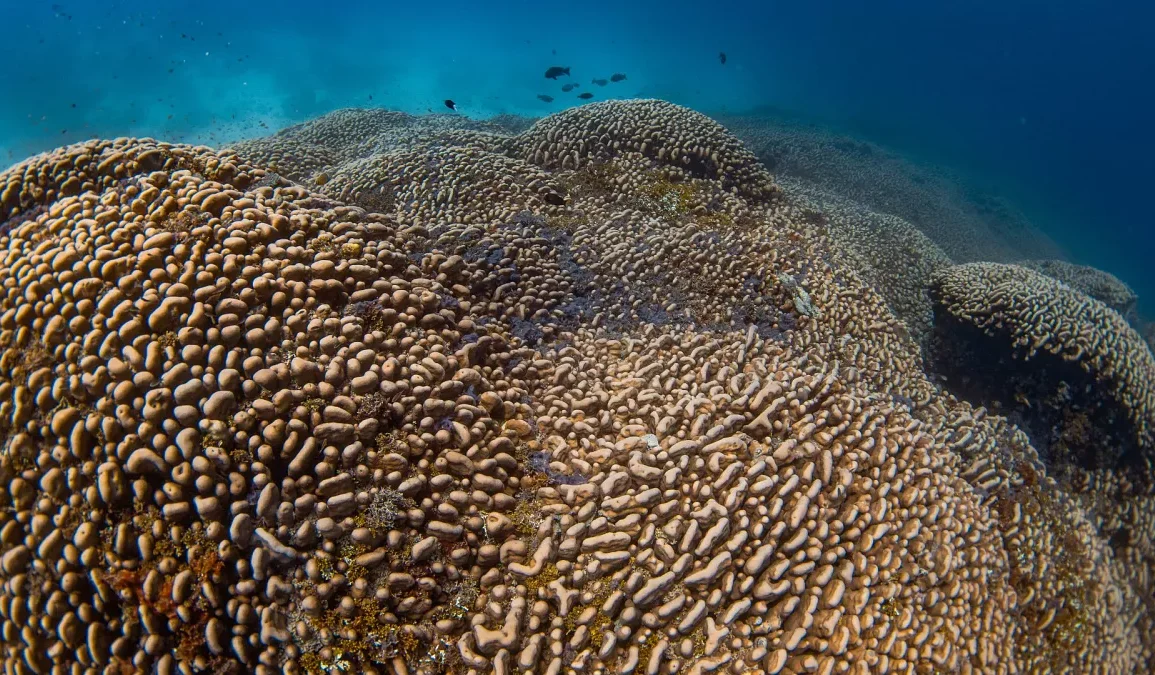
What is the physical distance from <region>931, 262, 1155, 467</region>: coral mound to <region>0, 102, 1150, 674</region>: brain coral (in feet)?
10.3

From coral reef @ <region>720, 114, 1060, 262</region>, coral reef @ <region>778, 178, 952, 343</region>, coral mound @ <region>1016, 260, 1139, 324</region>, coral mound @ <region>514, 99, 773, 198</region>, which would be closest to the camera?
coral mound @ <region>514, 99, 773, 198</region>

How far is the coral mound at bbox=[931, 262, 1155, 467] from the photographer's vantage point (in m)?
7.14

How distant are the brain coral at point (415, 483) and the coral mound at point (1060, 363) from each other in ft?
10.3

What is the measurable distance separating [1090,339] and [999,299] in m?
1.19

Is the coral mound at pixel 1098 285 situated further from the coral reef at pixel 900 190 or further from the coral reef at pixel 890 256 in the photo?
the coral reef at pixel 890 256

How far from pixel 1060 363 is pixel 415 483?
9192 millimetres

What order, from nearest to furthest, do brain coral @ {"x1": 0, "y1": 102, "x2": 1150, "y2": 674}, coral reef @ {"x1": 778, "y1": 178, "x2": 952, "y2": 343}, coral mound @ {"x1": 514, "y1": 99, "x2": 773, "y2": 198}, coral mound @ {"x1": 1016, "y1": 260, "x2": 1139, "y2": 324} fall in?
brain coral @ {"x1": 0, "y1": 102, "x2": 1150, "y2": 674} < coral mound @ {"x1": 514, "y1": 99, "x2": 773, "y2": 198} < coral reef @ {"x1": 778, "y1": 178, "x2": 952, "y2": 343} < coral mound @ {"x1": 1016, "y1": 260, "x2": 1139, "y2": 324}

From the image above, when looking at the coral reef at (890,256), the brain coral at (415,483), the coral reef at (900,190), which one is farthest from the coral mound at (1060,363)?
the coral reef at (900,190)

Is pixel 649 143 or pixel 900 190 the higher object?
pixel 900 190

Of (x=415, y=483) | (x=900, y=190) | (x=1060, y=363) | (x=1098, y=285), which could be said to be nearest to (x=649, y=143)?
(x=1060, y=363)

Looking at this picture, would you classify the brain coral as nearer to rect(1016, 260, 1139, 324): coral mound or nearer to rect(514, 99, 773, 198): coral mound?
rect(514, 99, 773, 198): coral mound

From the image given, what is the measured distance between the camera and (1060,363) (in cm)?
734

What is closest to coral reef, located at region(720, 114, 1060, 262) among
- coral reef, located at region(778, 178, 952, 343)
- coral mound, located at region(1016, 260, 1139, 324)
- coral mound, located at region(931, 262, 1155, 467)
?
coral mound, located at region(1016, 260, 1139, 324)

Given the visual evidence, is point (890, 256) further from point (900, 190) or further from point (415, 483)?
point (900, 190)
